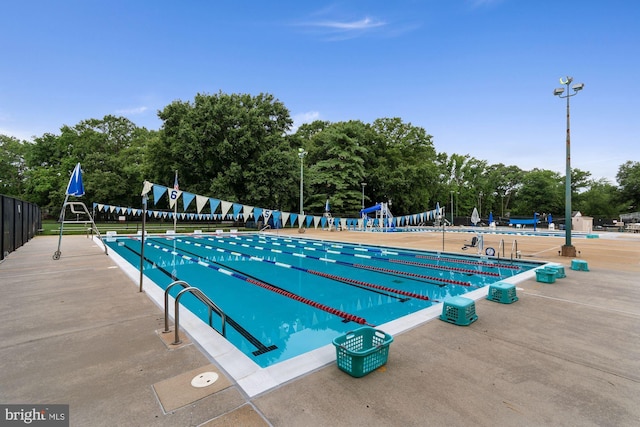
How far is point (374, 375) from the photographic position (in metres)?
2.46

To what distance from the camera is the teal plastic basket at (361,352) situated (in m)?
2.40

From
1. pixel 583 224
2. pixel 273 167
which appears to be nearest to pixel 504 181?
pixel 583 224

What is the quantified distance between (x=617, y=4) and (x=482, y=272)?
10.9 m

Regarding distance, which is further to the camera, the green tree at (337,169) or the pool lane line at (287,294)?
the green tree at (337,169)

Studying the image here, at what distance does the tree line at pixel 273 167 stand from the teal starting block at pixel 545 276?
62.6 feet

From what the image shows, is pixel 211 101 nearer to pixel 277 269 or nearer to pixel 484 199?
pixel 277 269

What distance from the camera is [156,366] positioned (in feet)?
8.45

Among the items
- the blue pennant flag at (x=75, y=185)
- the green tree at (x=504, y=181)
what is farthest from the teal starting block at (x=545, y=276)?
the green tree at (x=504, y=181)

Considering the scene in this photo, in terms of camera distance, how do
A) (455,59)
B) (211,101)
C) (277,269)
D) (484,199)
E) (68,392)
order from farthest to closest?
(484,199), (211,101), (455,59), (277,269), (68,392)

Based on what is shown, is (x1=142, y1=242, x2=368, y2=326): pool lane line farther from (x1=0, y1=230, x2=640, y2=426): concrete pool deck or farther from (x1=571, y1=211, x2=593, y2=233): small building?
(x1=571, y1=211, x2=593, y2=233): small building

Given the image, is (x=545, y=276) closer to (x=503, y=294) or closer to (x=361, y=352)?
(x=503, y=294)

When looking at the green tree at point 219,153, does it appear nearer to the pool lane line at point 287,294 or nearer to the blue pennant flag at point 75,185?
the blue pennant flag at point 75,185

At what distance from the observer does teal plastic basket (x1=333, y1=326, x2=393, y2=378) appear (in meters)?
2.40

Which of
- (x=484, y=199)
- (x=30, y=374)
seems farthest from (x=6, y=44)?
(x=484, y=199)
